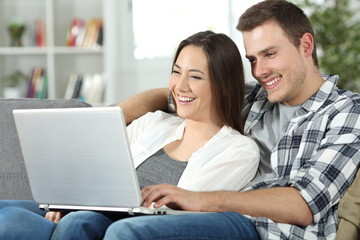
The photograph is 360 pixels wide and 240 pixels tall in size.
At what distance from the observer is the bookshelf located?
5148 mm

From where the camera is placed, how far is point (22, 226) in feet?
5.12

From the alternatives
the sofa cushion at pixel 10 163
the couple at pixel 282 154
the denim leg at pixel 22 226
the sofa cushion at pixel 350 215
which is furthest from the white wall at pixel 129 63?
the denim leg at pixel 22 226

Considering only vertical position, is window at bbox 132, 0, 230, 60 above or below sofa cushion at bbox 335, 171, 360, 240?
above

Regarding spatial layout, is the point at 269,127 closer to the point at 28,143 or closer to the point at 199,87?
the point at 199,87

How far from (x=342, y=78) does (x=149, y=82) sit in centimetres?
178

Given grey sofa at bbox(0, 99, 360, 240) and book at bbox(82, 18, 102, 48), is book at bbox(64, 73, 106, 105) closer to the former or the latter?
book at bbox(82, 18, 102, 48)

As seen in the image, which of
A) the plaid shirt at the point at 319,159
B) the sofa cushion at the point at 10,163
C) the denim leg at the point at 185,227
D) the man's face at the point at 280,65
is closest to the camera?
the denim leg at the point at 185,227

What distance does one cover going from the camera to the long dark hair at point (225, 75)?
6.70 ft

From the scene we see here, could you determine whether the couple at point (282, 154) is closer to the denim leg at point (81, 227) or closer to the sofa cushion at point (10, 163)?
the denim leg at point (81, 227)

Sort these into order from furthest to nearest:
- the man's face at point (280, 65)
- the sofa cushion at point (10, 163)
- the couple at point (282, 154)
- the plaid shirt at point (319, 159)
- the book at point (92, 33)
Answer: the book at point (92, 33) < the sofa cushion at point (10, 163) < the man's face at point (280, 65) < the plaid shirt at point (319, 159) < the couple at point (282, 154)

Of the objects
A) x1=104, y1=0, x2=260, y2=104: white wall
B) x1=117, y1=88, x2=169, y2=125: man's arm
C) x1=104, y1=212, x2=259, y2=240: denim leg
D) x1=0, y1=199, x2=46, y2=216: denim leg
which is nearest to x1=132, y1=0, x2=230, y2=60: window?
x1=104, y1=0, x2=260, y2=104: white wall

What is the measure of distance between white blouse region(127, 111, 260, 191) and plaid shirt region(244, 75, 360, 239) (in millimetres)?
67

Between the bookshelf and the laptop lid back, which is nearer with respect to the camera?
the laptop lid back

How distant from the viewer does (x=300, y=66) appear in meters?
2.03
